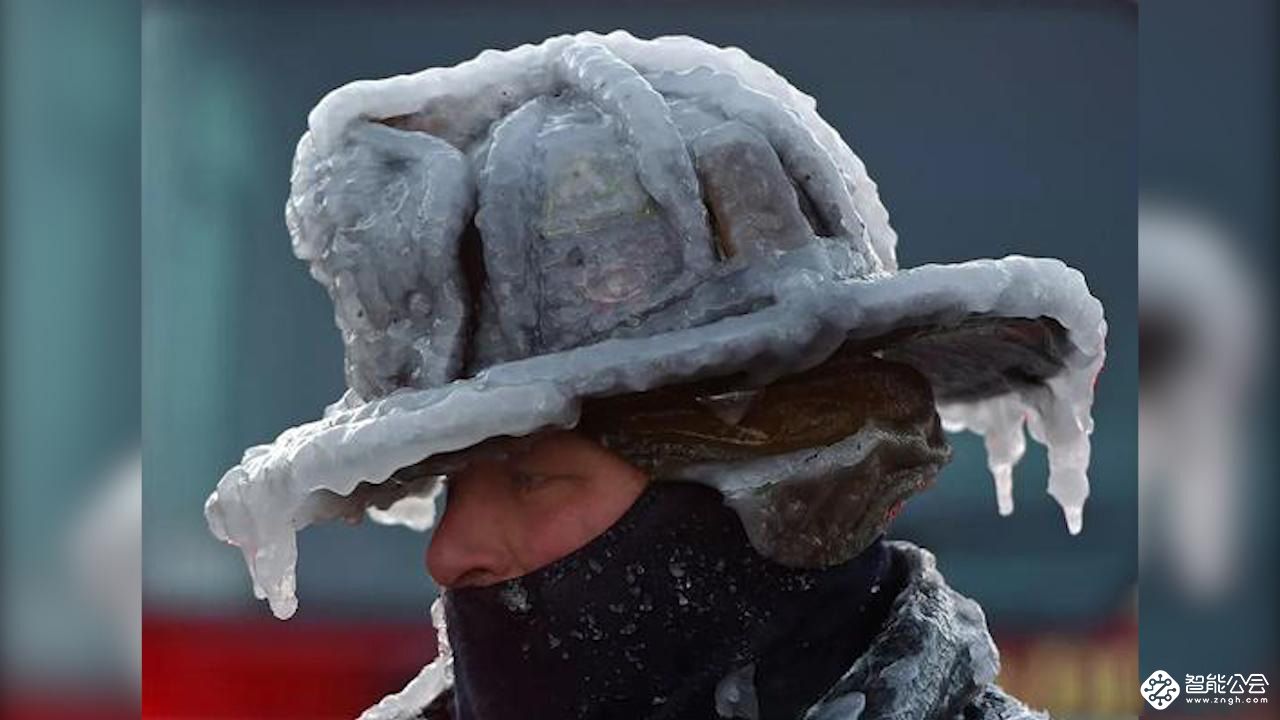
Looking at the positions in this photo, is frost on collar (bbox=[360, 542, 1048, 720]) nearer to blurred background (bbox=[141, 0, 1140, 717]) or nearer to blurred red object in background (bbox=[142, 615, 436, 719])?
blurred background (bbox=[141, 0, 1140, 717])

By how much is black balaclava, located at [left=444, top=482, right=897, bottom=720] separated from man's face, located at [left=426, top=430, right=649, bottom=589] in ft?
0.04

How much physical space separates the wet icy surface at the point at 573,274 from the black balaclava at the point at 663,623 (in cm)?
13

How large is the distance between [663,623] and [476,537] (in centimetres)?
16

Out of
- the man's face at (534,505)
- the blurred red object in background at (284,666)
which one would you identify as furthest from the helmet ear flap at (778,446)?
the blurred red object in background at (284,666)

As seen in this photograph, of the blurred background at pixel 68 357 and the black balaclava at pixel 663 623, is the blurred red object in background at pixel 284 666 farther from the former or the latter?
the black balaclava at pixel 663 623

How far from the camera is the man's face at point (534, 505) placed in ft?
3.91

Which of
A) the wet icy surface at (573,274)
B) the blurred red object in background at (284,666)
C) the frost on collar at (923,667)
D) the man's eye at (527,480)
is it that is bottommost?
the blurred red object in background at (284,666)

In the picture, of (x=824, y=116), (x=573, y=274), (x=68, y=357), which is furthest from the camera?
(x=824, y=116)

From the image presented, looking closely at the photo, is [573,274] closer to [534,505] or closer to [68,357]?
[534,505]

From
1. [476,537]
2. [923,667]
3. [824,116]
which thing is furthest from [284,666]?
[923,667]

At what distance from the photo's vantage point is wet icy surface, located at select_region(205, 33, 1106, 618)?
43.7 inches

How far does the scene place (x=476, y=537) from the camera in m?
1.22

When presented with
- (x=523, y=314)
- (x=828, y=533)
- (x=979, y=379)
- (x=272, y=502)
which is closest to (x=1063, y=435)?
(x=979, y=379)

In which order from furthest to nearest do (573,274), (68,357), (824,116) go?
1. (824,116)
2. (68,357)
3. (573,274)
